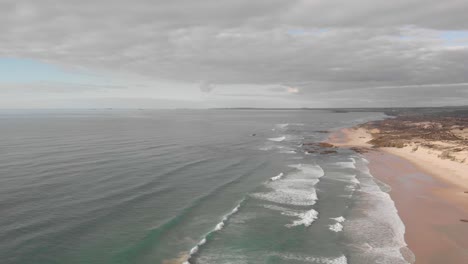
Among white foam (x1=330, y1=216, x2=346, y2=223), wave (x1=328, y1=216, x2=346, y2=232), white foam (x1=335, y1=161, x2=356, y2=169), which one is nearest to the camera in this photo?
wave (x1=328, y1=216, x2=346, y2=232)

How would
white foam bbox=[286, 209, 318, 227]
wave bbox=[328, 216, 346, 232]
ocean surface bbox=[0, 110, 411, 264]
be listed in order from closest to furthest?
ocean surface bbox=[0, 110, 411, 264]
wave bbox=[328, 216, 346, 232]
white foam bbox=[286, 209, 318, 227]

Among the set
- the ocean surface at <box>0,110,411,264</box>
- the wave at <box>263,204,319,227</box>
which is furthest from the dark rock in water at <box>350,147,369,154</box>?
the wave at <box>263,204,319,227</box>

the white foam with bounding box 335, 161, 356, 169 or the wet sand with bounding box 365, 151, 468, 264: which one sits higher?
the white foam with bounding box 335, 161, 356, 169

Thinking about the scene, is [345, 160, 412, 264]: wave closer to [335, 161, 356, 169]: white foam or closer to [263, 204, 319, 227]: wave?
[263, 204, 319, 227]: wave

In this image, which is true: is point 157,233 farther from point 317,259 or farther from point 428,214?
point 428,214

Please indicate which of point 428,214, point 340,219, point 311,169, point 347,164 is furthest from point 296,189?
point 347,164

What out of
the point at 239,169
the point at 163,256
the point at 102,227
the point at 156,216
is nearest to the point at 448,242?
the point at 163,256

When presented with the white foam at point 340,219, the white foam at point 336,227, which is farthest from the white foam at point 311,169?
the white foam at point 336,227

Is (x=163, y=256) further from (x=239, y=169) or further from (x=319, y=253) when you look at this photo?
(x=239, y=169)

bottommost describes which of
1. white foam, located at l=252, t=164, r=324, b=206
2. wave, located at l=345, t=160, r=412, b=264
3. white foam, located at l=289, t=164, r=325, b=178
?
wave, located at l=345, t=160, r=412, b=264
